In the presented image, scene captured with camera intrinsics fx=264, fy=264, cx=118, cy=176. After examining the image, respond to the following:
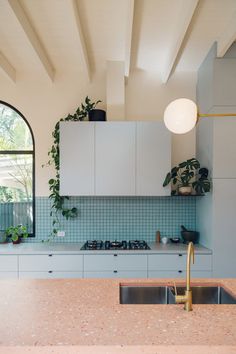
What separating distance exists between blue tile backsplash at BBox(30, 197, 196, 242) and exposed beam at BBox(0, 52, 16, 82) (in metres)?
1.67

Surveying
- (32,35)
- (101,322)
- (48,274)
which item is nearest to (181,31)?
(32,35)

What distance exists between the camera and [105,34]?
2.79 m

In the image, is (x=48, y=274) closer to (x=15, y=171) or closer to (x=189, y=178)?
(x=15, y=171)

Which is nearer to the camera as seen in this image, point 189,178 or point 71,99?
point 189,178

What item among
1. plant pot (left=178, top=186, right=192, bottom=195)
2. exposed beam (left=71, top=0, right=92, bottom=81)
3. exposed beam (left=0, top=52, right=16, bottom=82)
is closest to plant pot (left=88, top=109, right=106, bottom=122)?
exposed beam (left=71, top=0, right=92, bottom=81)

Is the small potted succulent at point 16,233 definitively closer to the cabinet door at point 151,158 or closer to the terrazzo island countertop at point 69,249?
the terrazzo island countertop at point 69,249

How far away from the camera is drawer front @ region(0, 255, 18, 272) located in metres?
3.08

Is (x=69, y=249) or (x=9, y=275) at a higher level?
(x=69, y=249)

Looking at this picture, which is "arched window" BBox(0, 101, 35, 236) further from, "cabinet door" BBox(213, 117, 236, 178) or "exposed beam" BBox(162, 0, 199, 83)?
"cabinet door" BBox(213, 117, 236, 178)

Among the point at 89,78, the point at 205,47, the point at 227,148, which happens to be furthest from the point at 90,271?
the point at 205,47

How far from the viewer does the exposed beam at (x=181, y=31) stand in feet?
7.28

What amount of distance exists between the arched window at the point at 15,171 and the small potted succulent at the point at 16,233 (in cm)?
10

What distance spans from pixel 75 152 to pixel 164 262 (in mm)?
1694

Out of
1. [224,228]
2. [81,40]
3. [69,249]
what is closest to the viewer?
[81,40]
